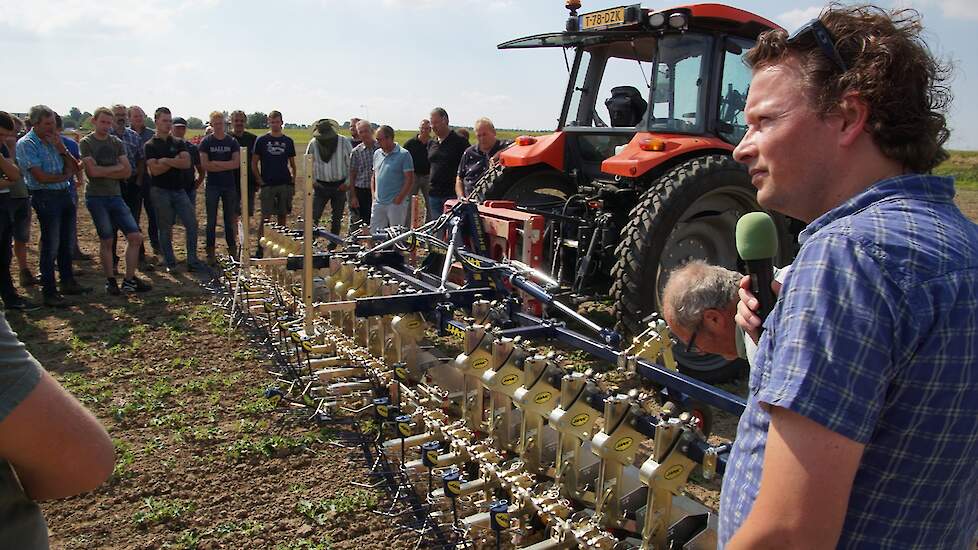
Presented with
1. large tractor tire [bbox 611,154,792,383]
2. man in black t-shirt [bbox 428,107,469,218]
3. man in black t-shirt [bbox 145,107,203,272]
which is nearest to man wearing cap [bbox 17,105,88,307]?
man in black t-shirt [bbox 145,107,203,272]

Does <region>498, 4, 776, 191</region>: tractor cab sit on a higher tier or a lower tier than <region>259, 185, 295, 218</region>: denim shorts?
higher

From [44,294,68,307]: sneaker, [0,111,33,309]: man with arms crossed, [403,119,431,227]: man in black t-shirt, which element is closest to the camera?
[0,111,33,309]: man with arms crossed

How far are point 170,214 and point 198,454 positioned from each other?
4.62 meters

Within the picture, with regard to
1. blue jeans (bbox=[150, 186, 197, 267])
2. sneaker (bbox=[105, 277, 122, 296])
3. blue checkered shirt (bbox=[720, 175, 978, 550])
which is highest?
blue checkered shirt (bbox=[720, 175, 978, 550])

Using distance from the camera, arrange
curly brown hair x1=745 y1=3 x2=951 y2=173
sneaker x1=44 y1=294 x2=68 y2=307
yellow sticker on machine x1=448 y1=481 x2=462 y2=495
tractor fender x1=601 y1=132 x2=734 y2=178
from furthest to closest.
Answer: sneaker x1=44 y1=294 x2=68 y2=307 → tractor fender x1=601 y1=132 x2=734 y2=178 → yellow sticker on machine x1=448 y1=481 x2=462 y2=495 → curly brown hair x1=745 y1=3 x2=951 y2=173

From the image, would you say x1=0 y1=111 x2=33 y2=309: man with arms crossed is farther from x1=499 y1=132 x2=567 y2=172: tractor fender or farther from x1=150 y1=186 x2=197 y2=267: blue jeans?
x1=499 y1=132 x2=567 y2=172: tractor fender

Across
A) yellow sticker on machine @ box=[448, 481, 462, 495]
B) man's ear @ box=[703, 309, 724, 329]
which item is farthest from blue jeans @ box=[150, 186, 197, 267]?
man's ear @ box=[703, 309, 724, 329]

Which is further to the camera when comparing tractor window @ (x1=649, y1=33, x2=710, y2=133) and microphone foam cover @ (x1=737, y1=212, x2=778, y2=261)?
tractor window @ (x1=649, y1=33, x2=710, y2=133)

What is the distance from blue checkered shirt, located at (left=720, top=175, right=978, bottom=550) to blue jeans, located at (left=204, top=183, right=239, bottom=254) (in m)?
7.47

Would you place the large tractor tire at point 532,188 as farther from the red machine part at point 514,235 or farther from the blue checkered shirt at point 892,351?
the blue checkered shirt at point 892,351

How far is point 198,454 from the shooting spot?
11.2 ft

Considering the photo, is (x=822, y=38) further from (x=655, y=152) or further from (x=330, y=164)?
(x=330, y=164)

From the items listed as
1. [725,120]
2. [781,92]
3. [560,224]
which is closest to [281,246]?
[560,224]

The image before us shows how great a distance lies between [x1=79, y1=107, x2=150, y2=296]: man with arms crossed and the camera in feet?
20.5
